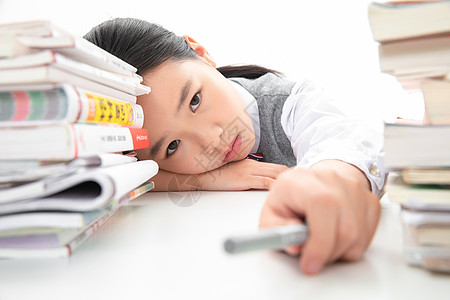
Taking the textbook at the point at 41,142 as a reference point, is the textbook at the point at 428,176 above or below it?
below

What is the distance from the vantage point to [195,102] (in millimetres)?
836

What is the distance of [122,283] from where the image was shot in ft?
1.12

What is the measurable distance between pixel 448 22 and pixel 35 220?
0.42 m

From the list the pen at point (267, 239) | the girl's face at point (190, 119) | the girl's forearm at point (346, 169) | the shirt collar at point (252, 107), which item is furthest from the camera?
the shirt collar at point (252, 107)

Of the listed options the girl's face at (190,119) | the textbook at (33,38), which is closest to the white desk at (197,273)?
the textbook at (33,38)

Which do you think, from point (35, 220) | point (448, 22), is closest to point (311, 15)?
point (448, 22)

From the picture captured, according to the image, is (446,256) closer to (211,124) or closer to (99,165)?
(99,165)

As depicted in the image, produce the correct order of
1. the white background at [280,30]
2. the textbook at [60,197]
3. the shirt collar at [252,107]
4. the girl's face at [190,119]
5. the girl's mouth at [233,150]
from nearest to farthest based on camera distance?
the textbook at [60,197] < the girl's face at [190,119] < the girl's mouth at [233,150] < the shirt collar at [252,107] < the white background at [280,30]

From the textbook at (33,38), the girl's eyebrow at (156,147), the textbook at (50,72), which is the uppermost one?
the textbook at (33,38)

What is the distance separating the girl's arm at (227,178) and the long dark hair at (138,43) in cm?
25

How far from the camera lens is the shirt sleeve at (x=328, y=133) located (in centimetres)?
58

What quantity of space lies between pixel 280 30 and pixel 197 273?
1345mm

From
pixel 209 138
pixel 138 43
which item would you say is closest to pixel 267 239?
pixel 209 138

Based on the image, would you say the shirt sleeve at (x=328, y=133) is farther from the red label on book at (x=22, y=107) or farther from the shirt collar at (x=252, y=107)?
the red label on book at (x=22, y=107)
